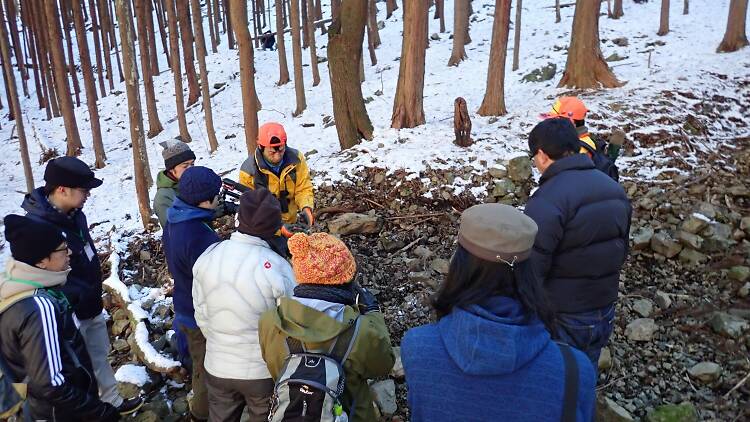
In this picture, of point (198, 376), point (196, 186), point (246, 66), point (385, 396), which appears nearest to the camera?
point (196, 186)

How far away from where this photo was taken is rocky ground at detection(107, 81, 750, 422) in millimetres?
3844

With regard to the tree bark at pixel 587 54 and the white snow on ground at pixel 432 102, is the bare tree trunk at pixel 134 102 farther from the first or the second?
the tree bark at pixel 587 54

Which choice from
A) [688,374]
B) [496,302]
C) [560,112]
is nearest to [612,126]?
[560,112]

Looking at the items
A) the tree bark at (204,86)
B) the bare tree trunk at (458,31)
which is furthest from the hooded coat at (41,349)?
the bare tree trunk at (458,31)

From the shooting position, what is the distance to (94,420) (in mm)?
2646

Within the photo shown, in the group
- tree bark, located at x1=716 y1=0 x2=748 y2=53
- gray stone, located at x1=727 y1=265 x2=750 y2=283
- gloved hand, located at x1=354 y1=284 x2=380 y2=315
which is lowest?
gray stone, located at x1=727 y1=265 x2=750 y2=283

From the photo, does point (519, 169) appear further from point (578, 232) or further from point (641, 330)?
point (578, 232)

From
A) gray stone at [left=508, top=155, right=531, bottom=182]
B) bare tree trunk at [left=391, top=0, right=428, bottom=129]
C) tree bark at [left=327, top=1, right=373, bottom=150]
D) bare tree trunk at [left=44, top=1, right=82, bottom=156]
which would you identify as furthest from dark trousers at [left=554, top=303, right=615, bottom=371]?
bare tree trunk at [left=44, top=1, right=82, bottom=156]

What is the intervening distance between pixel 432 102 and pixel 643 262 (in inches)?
338

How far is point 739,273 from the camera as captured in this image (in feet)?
16.8

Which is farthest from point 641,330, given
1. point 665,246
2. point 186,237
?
point 186,237

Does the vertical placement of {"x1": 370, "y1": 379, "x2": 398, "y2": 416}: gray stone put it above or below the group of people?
below

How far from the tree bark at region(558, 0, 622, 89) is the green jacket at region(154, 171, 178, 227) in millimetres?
9828

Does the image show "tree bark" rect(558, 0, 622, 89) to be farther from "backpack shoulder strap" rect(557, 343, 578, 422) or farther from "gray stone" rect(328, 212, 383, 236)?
"backpack shoulder strap" rect(557, 343, 578, 422)
